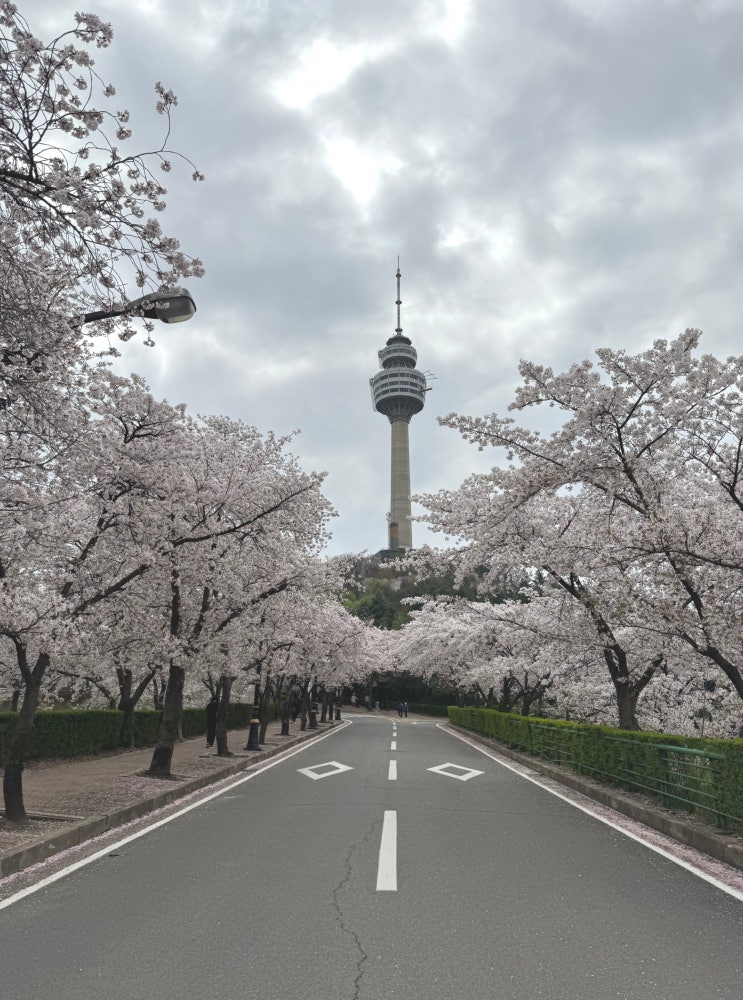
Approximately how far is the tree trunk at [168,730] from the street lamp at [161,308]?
8441mm

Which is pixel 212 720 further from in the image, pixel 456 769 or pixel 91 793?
pixel 91 793

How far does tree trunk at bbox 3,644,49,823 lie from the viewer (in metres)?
8.92

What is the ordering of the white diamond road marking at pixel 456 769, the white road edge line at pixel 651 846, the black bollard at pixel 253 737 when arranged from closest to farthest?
1. the white road edge line at pixel 651 846
2. the white diamond road marking at pixel 456 769
3. the black bollard at pixel 253 737

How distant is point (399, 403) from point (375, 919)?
154m

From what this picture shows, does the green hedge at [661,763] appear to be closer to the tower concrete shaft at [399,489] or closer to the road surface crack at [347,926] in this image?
the road surface crack at [347,926]

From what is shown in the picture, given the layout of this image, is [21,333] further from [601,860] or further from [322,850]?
[601,860]

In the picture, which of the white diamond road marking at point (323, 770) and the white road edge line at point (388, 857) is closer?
the white road edge line at point (388, 857)

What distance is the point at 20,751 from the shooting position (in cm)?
927

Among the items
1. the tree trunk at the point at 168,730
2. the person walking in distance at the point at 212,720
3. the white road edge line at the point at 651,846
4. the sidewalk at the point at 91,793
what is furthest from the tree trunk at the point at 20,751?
the person walking in distance at the point at 212,720

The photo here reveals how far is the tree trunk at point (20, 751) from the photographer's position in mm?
8922

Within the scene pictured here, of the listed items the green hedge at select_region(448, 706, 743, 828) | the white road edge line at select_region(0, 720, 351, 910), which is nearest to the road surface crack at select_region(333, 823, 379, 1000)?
the white road edge line at select_region(0, 720, 351, 910)

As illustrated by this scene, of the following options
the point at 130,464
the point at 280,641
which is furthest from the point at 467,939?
the point at 280,641

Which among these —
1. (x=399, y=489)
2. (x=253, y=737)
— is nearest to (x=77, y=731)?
(x=253, y=737)

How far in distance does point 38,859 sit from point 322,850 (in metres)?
3.02
